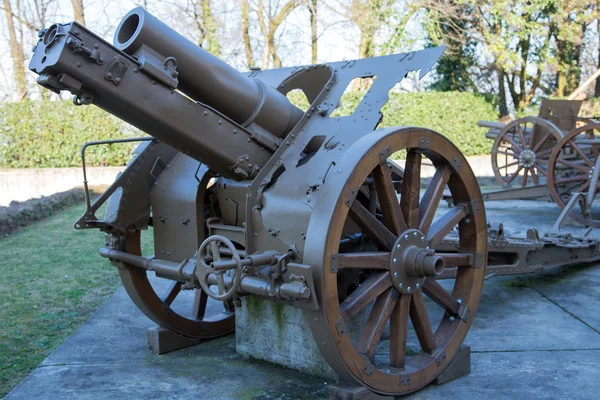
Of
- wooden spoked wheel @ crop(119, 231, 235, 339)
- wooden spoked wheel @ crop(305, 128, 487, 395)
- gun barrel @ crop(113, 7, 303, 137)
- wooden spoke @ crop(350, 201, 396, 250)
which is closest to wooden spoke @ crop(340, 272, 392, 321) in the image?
wooden spoked wheel @ crop(305, 128, 487, 395)

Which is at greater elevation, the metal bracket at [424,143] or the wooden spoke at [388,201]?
the metal bracket at [424,143]

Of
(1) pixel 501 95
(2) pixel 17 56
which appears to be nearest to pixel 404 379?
(1) pixel 501 95

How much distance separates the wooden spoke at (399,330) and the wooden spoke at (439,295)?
9.0 inches

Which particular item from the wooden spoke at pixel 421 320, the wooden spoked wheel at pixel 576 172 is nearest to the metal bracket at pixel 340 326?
the wooden spoke at pixel 421 320

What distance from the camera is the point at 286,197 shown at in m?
3.29

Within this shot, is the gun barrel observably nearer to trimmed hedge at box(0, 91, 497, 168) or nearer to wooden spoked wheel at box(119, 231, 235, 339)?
wooden spoked wheel at box(119, 231, 235, 339)

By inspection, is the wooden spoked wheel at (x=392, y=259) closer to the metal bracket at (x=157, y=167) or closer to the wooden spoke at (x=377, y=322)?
the wooden spoke at (x=377, y=322)

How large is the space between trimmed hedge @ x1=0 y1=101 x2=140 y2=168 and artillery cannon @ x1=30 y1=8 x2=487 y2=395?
492 inches

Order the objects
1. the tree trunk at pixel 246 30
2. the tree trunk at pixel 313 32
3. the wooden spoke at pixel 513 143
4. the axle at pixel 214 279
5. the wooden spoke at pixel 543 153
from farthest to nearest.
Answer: the tree trunk at pixel 313 32 → the tree trunk at pixel 246 30 → the wooden spoke at pixel 513 143 → the wooden spoke at pixel 543 153 → the axle at pixel 214 279

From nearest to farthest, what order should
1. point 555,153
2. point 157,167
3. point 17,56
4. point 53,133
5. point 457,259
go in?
point 457,259
point 157,167
point 555,153
point 53,133
point 17,56

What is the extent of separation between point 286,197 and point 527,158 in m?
8.82

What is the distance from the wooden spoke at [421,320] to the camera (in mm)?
3365

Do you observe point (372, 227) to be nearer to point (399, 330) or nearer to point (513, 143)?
point (399, 330)

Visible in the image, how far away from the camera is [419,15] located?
17594mm
